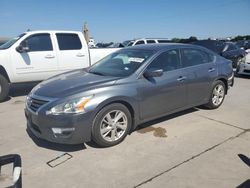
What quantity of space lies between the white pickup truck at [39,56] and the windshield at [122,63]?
2.92m

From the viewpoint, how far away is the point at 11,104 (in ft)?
22.1

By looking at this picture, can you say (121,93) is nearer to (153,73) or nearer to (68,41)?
(153,73)

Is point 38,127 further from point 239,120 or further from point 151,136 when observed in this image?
point 239,120

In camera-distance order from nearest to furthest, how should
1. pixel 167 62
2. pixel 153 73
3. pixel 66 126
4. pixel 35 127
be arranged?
pixel 66 126, pixel 35 127, pixel 153 73, pixel 167 62

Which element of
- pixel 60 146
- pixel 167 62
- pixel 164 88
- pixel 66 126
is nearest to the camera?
pixel 66 126

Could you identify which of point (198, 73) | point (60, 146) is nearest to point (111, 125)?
point (60, 146)

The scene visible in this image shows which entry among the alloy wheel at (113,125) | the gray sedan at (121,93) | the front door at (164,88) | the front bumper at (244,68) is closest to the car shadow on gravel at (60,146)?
the gray sedan at (121,93)

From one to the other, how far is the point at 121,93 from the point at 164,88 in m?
0.95

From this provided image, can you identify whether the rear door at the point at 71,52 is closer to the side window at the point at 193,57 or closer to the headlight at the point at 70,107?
the side window at the point at 193,57

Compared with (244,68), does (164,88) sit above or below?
above

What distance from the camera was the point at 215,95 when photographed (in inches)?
229

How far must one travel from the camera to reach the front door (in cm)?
435

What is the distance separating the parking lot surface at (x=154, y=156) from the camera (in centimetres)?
316

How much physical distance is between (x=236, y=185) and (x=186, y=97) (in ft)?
7.35
